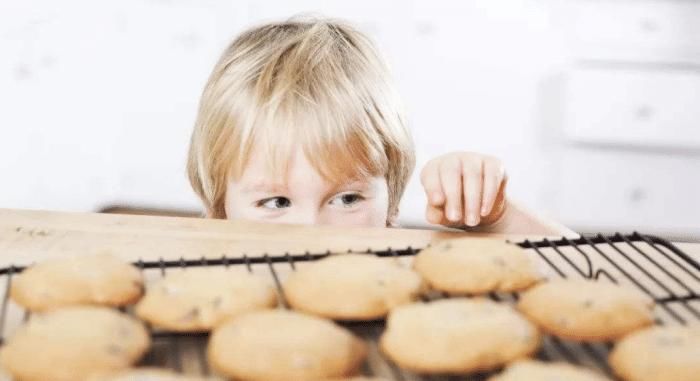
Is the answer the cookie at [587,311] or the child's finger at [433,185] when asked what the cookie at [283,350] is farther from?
the child's finger at [433,185]

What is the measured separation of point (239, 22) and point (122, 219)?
201 centimetres

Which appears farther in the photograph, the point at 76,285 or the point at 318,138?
the point at 318,138

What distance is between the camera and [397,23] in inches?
108

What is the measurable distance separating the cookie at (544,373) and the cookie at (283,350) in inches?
3.8

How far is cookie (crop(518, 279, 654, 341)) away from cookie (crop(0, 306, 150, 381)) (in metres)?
0.27

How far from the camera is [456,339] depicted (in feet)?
1.65

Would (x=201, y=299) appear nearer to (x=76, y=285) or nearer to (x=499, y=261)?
(x=76, y=285)

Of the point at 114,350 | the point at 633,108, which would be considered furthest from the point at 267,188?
the point at 633,108

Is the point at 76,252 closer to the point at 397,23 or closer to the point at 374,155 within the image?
the point at 374,155

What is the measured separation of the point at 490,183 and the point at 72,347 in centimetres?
63

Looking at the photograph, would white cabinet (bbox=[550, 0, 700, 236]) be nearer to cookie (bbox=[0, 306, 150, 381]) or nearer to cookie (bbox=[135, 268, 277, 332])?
cookie (bbox=[135, 268, 277, 332])

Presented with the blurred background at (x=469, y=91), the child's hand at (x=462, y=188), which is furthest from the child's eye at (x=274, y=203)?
the blurred background at (x=469, y=91)

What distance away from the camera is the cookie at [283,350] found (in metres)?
0.48

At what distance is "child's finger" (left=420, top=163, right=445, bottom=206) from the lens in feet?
3.20
